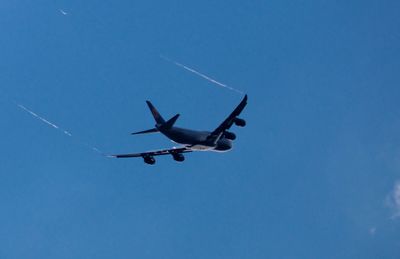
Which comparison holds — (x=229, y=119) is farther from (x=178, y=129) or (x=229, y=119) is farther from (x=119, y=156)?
(x=119, y=156)

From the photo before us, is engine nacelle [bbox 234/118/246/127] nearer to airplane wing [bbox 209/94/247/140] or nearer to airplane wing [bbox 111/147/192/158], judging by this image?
airplane wing [bbox 209/94/247/140]

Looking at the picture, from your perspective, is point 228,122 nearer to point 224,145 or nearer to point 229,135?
point 229,135

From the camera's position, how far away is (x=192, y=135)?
130 m

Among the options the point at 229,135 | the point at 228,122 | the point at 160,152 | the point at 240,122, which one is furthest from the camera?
the point at 160,152

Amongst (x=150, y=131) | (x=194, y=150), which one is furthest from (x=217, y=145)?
(x=150, y=131)

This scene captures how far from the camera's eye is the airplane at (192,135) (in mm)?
127463

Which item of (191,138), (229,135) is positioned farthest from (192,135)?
(229,135)

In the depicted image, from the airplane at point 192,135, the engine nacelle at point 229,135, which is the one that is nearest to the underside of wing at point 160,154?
the airplane at point 192,135

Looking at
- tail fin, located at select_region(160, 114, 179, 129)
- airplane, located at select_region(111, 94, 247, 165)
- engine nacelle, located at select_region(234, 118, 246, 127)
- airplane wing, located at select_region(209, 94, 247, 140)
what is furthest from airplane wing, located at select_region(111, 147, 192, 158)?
engine nacelle, located at select_region(234, 118, 246, 127)

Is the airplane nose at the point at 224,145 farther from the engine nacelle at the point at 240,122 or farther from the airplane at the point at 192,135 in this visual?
the engine nacelle at the point at 240,122

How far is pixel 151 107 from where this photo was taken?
128875 mm

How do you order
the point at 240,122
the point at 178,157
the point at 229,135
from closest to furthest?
1. the point at 240,122
2. the point at 229,135
3. the point at 178,157

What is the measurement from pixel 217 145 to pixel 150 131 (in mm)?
11690

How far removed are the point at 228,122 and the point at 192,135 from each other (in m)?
5.49
